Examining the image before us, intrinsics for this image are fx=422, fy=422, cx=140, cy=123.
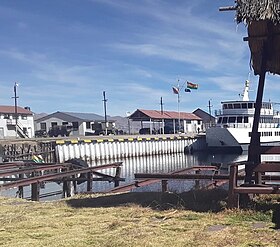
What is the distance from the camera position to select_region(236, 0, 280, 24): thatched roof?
26.5 feet

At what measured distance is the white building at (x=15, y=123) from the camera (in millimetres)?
88963

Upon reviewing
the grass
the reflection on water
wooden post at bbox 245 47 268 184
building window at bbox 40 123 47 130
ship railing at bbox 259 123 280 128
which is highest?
building window at bbox 40 123 47 130

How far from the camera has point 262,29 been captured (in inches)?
354

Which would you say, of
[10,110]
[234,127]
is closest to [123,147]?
[234,127]

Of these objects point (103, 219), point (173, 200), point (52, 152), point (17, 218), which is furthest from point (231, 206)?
point (52, 152)

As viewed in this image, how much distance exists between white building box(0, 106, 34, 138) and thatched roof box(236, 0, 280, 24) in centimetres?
8230

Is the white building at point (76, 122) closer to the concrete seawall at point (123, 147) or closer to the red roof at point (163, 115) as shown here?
the red roof at point (163, 115)

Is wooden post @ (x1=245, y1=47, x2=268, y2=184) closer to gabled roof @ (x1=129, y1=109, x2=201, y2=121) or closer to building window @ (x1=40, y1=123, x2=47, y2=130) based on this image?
gabled roof @ (x1=129, y1=109, x2=201, y2=121)

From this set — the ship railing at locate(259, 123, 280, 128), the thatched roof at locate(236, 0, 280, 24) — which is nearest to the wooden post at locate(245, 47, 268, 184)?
the thatched roof at locate(236, 0, 280, 24)

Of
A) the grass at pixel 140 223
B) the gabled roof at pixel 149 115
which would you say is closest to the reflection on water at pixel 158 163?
the gabled roof at pixel 149 115

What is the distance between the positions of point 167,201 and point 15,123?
279 ft

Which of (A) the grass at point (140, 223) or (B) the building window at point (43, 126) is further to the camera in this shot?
(B) the building window at point (43, 126)

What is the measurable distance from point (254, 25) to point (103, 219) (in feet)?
16.6

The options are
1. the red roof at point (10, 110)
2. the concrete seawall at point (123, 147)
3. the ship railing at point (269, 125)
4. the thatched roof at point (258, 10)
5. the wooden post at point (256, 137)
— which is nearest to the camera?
the thatched roof at point (258, 10)
